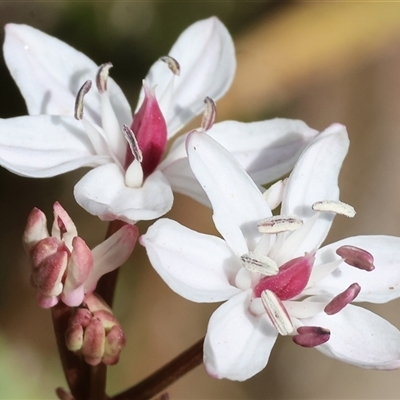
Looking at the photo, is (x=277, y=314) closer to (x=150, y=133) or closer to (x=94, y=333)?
(x=94, y=333)

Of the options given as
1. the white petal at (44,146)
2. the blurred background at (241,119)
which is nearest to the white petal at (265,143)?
the white petal at (44,146)

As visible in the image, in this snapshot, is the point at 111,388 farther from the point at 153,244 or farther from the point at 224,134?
the point at 153,244

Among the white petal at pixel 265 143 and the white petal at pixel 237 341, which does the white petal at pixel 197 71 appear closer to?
the white petal at pixel 265 143

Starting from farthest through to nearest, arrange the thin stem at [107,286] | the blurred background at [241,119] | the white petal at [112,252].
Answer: the blurred background at [241,119] → the thin stem at [107,286] → the white petal at [112,252]

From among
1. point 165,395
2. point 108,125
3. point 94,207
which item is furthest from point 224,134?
point 165,395

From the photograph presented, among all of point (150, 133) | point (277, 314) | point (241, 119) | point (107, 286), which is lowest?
point (241, 119)

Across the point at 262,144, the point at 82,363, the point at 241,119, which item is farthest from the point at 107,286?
the point at 241,119

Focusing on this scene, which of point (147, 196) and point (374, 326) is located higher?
point (147, 196)
